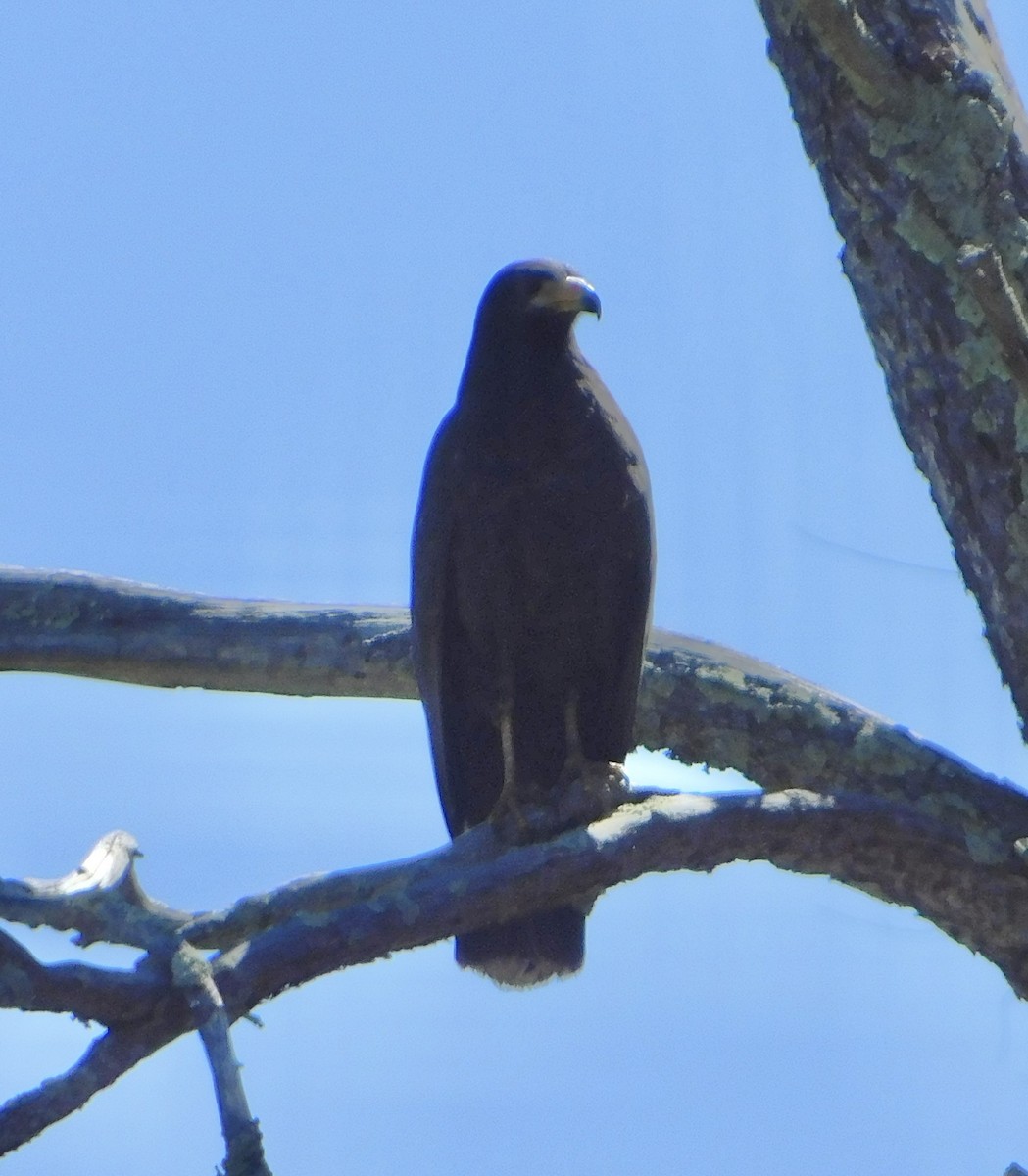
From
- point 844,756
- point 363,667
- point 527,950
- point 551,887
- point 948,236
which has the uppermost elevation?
point 948,236

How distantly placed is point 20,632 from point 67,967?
2.63 meters

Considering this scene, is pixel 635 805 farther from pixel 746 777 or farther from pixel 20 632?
pixel 20 632

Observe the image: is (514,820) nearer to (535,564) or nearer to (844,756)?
(535,564)

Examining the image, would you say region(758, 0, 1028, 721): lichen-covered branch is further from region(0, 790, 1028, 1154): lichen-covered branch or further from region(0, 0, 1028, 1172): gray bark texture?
region(0, 790, 1028, 1154): lichen-covered branch

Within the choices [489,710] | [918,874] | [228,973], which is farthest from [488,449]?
[228,973]

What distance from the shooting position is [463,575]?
3.74 meters

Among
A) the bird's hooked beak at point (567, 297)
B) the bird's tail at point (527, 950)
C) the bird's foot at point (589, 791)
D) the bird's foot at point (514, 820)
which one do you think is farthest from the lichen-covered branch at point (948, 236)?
the bird's tail at point (527, 950)

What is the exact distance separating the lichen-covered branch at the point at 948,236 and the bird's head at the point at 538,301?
2.60 feet

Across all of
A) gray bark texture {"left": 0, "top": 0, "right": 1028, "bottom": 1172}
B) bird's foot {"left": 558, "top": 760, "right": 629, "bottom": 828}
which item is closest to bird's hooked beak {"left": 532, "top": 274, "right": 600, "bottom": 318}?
gray bark texture {"left": 0, "top": 0, "right": 1028, "bottom": 1172}

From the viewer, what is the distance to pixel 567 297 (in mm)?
3771

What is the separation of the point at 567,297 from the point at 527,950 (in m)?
1.68

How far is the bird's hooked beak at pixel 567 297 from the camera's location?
3.76 m

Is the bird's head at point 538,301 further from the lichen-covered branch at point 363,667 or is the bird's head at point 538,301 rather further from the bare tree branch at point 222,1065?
the bare tree branch at point 222,1065

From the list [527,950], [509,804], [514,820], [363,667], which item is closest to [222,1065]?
[514,820]
